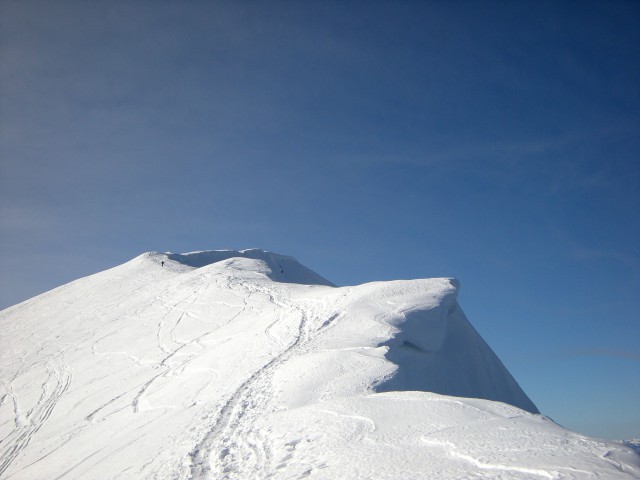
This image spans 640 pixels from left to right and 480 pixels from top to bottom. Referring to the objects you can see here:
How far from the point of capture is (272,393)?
37.0 feet

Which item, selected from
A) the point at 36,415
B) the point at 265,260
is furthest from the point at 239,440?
the point at 265,260

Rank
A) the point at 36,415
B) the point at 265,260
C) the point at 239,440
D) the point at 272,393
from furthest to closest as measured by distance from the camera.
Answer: the point at 265,260, the point at 36,415, the point at 272,393, the point at 239,440

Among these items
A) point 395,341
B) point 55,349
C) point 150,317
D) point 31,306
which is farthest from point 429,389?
point 31,306

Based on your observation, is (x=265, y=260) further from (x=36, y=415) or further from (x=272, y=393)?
(x=272, y=393)

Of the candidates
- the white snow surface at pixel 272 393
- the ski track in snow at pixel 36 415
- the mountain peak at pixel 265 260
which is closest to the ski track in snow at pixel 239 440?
the white snow surface at pixel 272 393

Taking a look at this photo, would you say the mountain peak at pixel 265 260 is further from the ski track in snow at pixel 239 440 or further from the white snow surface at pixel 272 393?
the ski track in snow at pixel 239 440

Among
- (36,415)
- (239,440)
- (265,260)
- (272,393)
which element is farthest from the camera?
Result: (265,260)

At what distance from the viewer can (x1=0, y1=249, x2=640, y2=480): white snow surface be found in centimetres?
717

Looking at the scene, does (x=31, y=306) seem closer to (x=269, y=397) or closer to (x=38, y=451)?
(x=38, y=451)

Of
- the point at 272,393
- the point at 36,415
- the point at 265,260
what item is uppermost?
the point at 265,260

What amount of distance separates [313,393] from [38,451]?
6.53 m

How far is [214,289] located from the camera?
25797 millimetres

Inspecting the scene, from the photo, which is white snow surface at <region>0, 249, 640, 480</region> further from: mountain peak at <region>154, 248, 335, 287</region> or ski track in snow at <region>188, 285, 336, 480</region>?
mountain peak at <region>154, 248, 335, 287</region>

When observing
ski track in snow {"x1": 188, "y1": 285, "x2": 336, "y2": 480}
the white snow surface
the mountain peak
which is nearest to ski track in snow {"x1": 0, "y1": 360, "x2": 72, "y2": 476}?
the white snow surface
